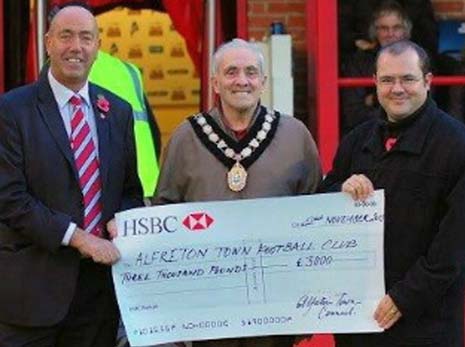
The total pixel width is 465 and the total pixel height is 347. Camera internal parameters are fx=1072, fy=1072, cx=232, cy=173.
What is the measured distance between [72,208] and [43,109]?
0.36 metres

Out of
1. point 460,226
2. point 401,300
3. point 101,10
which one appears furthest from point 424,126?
point 101,10

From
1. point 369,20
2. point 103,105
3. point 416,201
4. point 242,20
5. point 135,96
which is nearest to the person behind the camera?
point 416,201

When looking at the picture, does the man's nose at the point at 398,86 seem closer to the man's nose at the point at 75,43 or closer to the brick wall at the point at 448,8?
the man's nose at the point at 75,43

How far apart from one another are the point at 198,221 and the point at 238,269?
226 mm

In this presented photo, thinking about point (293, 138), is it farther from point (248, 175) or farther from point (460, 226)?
point (460, 226)

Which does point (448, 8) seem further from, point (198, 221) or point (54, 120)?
point (54, 120)

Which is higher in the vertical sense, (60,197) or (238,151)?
(238,151)

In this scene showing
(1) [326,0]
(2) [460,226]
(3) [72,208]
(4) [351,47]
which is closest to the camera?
(2) [460,226]

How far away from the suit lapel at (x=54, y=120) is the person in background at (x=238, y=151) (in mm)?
376

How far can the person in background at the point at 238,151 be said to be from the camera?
379 cm

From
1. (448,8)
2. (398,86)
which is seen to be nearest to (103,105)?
(398,86)

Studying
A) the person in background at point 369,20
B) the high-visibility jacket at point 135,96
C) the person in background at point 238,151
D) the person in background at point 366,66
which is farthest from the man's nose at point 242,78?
the person in background at point 369,20

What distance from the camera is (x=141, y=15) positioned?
8.34 metres

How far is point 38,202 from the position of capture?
3.71 meters
